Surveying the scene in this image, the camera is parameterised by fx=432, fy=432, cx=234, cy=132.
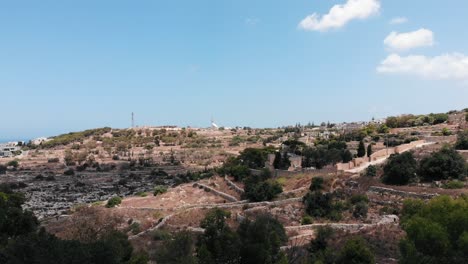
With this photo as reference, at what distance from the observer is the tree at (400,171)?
31609mm

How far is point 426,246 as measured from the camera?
15484 mm

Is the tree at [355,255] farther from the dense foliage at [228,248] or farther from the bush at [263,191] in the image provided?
the bush at [263,191]

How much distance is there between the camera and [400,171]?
31453 millimetres

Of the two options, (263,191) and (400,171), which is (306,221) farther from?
(400,171)

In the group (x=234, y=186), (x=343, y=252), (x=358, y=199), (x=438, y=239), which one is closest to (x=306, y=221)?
(x=358, y=199)

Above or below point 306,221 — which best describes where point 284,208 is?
above

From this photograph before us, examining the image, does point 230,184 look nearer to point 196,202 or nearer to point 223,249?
point 196,202

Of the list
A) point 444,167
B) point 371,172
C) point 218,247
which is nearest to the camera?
point 218,247

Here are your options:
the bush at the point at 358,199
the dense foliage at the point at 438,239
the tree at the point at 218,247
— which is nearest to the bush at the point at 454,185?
the bush at the point at 358,199

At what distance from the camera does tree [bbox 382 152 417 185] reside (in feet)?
104

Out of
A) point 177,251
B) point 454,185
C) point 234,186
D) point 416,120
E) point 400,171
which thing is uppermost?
point 416,120

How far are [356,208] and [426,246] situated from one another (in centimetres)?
1265

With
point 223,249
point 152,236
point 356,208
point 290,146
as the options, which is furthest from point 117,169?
point 223,249

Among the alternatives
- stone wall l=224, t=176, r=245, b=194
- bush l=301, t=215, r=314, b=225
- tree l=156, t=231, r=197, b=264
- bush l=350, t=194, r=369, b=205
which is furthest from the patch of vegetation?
tree l=156, t=231, r=197, b=264
